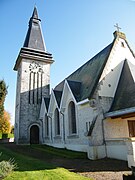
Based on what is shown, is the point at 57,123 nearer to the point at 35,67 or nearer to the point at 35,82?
the point at 35,82

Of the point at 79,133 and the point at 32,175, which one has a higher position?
the point at 79,133

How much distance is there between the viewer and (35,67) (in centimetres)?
2627

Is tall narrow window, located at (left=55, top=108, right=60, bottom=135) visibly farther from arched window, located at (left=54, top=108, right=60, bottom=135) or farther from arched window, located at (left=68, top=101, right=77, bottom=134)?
arched window, located at (left=68, top=101, right=77, bottom=134)

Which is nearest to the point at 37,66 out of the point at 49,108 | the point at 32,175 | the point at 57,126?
the point at 49,108

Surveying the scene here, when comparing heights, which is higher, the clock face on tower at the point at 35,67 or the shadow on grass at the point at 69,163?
the clock face on tower at the point at 35,67

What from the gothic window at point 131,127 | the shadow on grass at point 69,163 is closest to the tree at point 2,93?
the shadow on grass at point 69,163

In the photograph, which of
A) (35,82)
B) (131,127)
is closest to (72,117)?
(131,127)

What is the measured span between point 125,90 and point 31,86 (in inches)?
616

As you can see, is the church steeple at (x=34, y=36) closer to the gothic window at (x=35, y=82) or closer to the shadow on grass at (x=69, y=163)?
the gothic window at (x=35, y=82)

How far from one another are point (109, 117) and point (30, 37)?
852 inches

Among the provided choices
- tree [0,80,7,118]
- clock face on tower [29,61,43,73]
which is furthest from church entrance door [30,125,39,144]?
clock face on tower [29,61,43,73]

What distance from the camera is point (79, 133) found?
14734 millimetres

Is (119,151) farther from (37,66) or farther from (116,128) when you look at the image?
(37,66)

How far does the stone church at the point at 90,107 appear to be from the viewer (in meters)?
11.9
